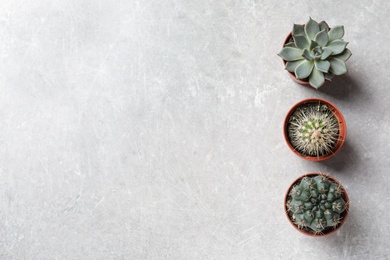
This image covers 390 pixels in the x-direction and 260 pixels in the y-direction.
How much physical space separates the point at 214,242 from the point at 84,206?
2.55 ft

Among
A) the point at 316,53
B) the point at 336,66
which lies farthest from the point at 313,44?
the point at 336,66

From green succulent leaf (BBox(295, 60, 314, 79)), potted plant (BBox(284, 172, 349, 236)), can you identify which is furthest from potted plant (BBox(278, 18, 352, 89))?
potted plant (BBox(284, 172, 349, 236))

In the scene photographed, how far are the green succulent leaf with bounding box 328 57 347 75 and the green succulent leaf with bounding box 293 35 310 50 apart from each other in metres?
0.14

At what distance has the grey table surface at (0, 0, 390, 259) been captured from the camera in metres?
2.37

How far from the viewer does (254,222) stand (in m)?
2.40

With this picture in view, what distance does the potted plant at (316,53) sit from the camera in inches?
82.8

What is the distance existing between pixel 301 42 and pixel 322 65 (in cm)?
15

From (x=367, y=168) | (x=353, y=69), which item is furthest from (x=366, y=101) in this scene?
(x=367, y=168)

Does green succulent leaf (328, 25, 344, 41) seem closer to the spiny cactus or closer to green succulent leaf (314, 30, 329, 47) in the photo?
green succulent leaf (314, 30, 329, 47)

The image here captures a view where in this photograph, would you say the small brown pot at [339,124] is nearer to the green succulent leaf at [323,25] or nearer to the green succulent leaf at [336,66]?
the green succulent leaf at [336,66]

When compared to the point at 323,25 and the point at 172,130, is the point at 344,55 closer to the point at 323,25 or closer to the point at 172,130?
the point at 323,25

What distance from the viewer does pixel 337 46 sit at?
6.92 ft

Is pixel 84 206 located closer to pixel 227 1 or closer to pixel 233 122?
pixel 233 122

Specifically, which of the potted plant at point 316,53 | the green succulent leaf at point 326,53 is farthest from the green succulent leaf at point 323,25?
the green succulent leaf at point 326,53
